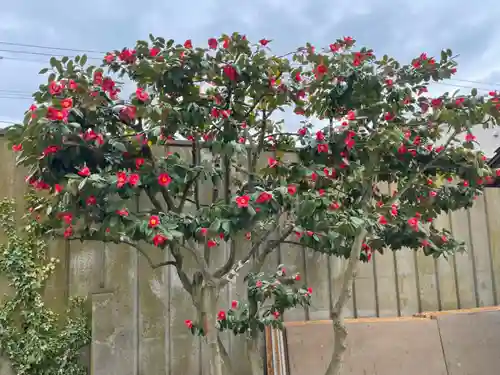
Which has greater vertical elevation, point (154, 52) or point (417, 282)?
point (154, 52)

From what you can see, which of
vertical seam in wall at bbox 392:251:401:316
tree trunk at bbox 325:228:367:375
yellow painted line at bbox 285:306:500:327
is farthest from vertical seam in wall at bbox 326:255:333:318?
tree trunk at bbox 325:228:367:375

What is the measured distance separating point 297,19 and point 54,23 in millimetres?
2172

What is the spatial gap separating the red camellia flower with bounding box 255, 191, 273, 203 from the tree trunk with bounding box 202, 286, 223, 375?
0.64 m

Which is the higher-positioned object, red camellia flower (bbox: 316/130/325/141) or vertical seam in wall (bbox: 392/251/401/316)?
red camellia flower (bbox: 316/130/325/141)

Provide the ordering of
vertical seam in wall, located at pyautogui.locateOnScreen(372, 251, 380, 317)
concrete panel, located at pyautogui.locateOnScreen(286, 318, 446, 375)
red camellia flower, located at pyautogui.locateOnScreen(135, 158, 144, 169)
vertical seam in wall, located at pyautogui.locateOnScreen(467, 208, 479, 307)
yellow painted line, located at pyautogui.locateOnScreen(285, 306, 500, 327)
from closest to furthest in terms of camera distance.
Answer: red camellia flower, located at pyautogui.locateOnScreen(135, 158, 144, 169) → concrete panel, located at pyautogui.locateOnScreen(286, 318, 446, 375) → yellow painted line, located at pyautogui.locateOnScreen(285, 306, 500, 327) → vertical seam in wall, located at pyautogui.locateOnScreen(372, 251, 380, 317) → vertical seam in wall, located at pyautogui.locateOnScreen(467, 208, 479, 307)

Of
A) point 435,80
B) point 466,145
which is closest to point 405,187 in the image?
point 466,145

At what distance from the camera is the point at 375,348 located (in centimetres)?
347

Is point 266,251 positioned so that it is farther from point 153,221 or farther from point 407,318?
point 407,318

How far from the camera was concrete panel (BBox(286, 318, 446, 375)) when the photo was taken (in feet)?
10.9

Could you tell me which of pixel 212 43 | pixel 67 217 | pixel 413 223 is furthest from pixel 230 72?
pixel 413 223

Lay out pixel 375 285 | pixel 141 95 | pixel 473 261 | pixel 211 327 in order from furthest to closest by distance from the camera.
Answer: pixel 473 261
pixel 375 285
pixel 211 327
pixel 141 95

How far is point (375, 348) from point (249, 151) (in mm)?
1927

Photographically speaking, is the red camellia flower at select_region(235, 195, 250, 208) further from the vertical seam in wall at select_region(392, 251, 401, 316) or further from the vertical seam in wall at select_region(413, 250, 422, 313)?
the vertical seam in wall at select_region(413, 250, 422, 313)

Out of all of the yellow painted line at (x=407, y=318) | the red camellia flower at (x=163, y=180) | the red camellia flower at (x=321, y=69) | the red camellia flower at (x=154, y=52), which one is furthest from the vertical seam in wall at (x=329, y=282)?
the red camellia flower at (x=154, y=52)
